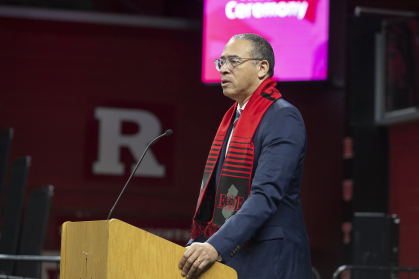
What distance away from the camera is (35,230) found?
4.56 m

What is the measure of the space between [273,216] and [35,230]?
3.35 metres

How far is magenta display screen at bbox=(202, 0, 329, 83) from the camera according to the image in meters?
6.20

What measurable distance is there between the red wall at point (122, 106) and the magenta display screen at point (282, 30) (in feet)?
2.76

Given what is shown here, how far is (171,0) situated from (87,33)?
4.96ft

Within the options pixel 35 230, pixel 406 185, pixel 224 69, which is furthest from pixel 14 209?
pixel 224 69

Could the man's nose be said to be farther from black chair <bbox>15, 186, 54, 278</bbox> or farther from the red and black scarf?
black chair <bbox>15, 186, 54, 278</bbox>

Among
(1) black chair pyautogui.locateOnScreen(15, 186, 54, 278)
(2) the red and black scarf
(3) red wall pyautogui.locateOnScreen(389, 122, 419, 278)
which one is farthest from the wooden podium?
(3) red wall pyautogui.locateOnScreen(389, 122, 419, 278)

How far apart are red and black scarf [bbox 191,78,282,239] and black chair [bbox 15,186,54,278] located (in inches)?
108

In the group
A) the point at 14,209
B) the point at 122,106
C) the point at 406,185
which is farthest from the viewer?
the point at 122,106

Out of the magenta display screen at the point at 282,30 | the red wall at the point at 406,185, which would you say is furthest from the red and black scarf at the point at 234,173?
the magenta display screen at the point at 282,30

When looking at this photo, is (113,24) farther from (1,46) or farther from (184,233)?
(184,233)

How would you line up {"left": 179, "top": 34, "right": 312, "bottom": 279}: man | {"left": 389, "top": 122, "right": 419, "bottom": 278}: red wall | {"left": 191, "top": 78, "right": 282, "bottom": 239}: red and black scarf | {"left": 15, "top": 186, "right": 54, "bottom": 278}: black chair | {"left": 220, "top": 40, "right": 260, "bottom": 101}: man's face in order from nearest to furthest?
{"left": 179, "top": 34, "right": 312, "bottom": 279}: man
{"left": 191, "top": 78, "right": 282, "bottom": 239}: red and black scarf
{"left": 220, "top": 40, "right": 260, "bottom": 101}: man's face
{"left": 15, "top": 186, "right": 54, "bottom": 278}: black chair
{"left": 389, "top": 122, "right": 419, "bottom": 278}: red wall

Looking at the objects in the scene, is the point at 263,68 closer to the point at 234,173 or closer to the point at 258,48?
the point at 258,48

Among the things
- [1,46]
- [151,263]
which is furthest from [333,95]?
[151,263]
